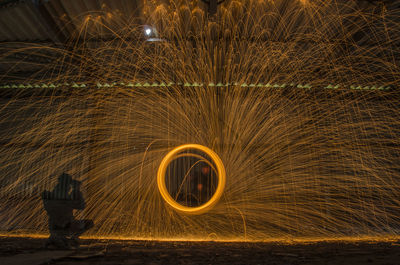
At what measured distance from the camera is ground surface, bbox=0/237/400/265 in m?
2.57

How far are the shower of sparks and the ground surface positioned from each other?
1.89m

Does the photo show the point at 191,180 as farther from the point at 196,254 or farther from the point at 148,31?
the point at 148,31

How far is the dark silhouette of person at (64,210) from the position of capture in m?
3.11

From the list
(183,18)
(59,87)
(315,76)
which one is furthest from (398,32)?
(59,87)

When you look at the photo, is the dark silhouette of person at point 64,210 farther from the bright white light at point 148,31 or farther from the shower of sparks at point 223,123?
the bright white light at point 148,31

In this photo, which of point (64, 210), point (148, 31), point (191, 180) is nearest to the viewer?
point (64, 210)

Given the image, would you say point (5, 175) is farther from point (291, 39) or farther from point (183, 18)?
point (291, 39)

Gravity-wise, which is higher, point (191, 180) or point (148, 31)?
point (148, 31)

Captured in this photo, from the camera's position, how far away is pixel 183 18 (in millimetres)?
5125

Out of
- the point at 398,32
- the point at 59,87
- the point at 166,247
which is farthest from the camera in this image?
the point at 59,87

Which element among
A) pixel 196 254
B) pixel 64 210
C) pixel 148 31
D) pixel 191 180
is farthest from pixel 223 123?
pixel 64 210

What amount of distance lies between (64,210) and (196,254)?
2.08m

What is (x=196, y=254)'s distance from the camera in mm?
2969

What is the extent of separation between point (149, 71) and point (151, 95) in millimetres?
750
